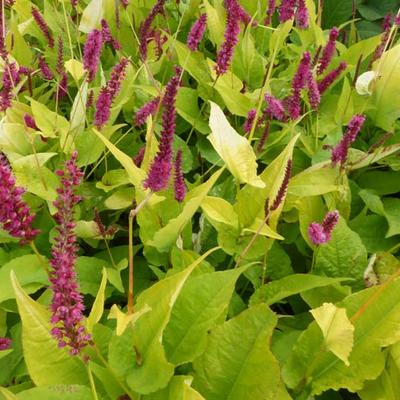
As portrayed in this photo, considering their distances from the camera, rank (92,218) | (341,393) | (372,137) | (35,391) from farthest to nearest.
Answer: (372,137) → (92,218) → (341,393) → (35,391)

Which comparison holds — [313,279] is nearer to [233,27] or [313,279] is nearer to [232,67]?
[233,27]

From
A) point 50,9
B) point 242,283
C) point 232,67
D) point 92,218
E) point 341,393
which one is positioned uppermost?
point 50,9

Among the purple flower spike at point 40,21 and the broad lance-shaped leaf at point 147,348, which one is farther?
the purple flower spike at point 40,21

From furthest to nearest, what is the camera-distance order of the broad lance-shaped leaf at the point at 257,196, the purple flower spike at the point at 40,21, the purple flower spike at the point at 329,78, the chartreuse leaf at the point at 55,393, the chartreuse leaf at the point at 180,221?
the purple flower spike at the point at 40,21, the purple flower spike at the point at 329,78, the broad lance-shaped leaf at the point at 257,196, the chartreuse leaf at the point at 180,221, the chartreuse leaf at the point at 55,393

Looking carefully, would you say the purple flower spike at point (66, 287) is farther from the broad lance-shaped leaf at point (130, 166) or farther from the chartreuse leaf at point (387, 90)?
the chartreuse leaf at point (387, 90)

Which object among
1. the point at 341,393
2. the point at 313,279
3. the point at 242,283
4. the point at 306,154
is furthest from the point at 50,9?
the point at 341,393

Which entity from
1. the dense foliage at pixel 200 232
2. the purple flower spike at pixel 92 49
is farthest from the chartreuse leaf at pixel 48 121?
the purple flower spike at pixel 92 49

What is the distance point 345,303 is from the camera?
0.98 m

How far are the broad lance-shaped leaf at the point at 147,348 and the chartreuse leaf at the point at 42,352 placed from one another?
0.08 metres

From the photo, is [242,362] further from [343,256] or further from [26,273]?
[26,273]

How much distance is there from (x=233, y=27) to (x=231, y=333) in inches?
22.8

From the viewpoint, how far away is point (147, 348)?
90cm

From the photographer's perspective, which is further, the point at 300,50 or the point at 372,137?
the point at 300,50

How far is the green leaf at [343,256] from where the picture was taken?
1.11 metres
